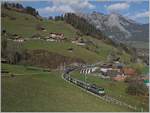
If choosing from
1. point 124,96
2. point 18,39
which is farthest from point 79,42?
point 124,96

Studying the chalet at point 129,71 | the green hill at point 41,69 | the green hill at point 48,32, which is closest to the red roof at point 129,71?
the chalet at point 129,71

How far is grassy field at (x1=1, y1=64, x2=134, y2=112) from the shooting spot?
28578 millimetres

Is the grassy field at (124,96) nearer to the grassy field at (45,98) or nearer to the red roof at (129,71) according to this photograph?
the grassy field at (45,98)

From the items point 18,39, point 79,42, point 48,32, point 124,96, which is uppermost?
point 48,32

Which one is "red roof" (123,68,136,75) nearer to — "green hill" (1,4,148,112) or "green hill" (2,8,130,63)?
"green hill" (1,4,148,112)

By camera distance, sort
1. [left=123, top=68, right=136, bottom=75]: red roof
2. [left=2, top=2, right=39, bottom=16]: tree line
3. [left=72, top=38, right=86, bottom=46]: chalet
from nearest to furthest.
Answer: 1. [left=123, top=68, right=136, bottom=75]: red roof
2. [left=72, top=38, right=86, bottom=46]: chalet
3. [left=2, top=2, right=39, bottom=16]: tree line

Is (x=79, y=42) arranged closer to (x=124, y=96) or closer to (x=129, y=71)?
(x=129, y=71)

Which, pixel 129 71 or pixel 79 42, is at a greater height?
pixel 79 42

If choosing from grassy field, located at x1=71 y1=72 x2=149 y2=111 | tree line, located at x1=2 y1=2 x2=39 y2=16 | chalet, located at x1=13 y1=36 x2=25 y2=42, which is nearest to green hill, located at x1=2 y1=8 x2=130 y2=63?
chalet, located at x1=13 y1=36 x2=25 y2=42

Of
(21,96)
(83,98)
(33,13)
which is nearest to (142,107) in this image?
(83,98)

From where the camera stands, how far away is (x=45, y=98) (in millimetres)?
32844

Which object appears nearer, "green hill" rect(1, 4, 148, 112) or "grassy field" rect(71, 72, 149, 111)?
"green hill" rect(1, 4, 148, 112)

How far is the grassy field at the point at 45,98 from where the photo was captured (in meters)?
28.6

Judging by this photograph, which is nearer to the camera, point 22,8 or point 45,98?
point 45,98
